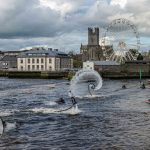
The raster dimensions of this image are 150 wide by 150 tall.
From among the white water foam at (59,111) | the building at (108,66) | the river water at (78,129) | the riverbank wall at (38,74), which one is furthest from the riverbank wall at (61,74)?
the river water at (78,129)

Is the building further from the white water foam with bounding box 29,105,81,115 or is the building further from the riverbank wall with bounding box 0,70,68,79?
the white water foam with bounding box 29,105,81,115

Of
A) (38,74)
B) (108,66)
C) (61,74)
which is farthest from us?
(108,66)

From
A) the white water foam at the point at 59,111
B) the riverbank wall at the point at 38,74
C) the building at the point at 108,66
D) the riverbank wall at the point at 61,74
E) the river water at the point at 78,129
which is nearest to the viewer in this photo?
the river water at the point at 78,129

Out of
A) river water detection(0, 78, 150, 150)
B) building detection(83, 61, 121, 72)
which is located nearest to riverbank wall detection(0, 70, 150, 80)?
building detection(83, 61, 121, 72)

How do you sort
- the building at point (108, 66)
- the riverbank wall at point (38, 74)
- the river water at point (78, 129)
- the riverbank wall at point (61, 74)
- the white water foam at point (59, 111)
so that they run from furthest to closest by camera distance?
the building at point (108, 66) < the riverbank wall at point (38, 74) < the riverbank wall at point (61, 74) < the white water foam at point (59, 111) < the river water at point (78, 129)

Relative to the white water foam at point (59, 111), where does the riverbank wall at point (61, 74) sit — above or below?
above

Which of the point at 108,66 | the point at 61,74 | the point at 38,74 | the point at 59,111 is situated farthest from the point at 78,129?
the point at 108,66

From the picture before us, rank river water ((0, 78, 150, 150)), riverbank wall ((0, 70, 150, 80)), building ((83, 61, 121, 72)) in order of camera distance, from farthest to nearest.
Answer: building ((83, 61, 121, 72)), riverbank wall ((0, 70, 150, 80)), river water ((0, 78, 150, 150))

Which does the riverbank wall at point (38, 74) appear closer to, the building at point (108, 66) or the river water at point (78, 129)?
the building at point (108, 66)

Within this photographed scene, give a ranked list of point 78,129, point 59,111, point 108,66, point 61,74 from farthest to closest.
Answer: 1. point 108,66
2. point 61,74
3. point 59,111
4. point 78,129

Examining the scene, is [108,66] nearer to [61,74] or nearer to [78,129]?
[61,74]

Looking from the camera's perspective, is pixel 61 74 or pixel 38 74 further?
pixel 38 74

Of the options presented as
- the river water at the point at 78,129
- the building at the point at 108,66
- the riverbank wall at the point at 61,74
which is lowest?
the river water at the point at 78,129

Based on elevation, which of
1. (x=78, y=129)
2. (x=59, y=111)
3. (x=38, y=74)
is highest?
(x=38, y=74)
